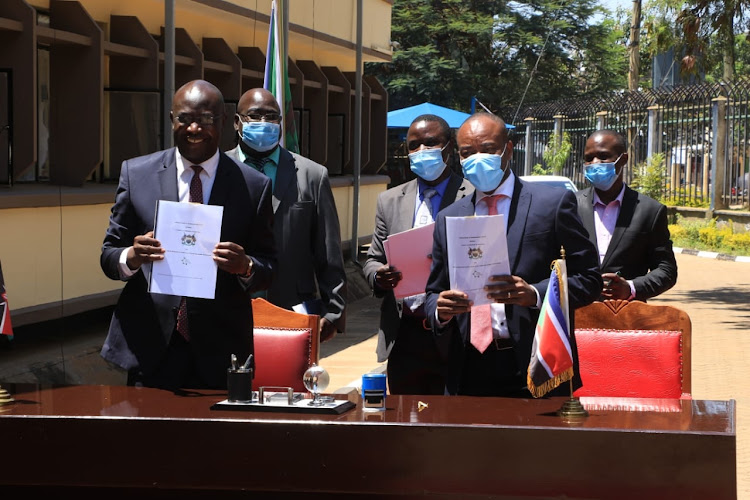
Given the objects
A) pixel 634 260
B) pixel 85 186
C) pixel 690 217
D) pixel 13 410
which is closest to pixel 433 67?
pixel 690 217

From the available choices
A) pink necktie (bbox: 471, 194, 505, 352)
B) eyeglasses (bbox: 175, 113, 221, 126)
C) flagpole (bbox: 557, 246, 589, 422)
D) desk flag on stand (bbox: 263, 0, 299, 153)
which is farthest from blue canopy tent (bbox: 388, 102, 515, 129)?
flagpole (bbox: 557, 246, 589, 422)

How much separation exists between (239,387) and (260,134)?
2.35 m

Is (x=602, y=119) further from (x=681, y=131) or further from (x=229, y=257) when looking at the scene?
(x=229, y=257)

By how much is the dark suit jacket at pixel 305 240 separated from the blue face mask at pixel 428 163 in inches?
18.5

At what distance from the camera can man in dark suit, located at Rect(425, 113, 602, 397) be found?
5152mm

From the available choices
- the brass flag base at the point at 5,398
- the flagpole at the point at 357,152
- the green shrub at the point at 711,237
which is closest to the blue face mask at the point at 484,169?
the brass flag base at the point at 5,398

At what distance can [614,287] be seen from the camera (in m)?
7.09

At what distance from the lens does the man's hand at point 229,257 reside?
482 centimetres

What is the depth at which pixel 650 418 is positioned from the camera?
4.55 metres

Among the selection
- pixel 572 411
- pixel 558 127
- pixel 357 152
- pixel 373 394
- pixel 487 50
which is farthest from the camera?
pixel 487 50

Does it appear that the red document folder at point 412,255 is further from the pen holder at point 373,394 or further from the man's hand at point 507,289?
the pen holder at point 373,394

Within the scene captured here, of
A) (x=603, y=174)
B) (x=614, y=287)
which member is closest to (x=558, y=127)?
(x=603, y=174)

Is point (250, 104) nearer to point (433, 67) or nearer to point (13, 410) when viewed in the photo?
point (13, 410)

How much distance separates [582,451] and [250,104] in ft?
10.6
